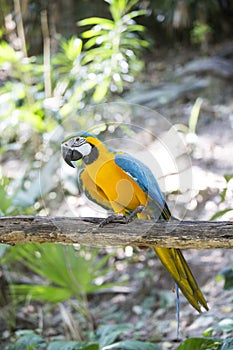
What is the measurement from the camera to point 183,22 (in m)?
6.26

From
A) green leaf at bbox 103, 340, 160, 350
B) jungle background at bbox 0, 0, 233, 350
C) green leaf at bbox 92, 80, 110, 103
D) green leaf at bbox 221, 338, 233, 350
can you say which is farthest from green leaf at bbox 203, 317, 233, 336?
green leaf at bbox 92, 80, 110, 103

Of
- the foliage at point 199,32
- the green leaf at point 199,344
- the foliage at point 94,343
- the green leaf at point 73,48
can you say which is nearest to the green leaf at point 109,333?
the foliage at point 94,343

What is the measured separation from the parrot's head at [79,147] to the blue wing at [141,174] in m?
0.09

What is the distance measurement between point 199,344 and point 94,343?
0.42 meters

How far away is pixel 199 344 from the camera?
6.47 feet

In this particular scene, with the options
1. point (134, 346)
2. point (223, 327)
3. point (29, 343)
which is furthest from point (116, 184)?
point (29, 343)

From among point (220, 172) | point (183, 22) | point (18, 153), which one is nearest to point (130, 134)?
point (220, 172)

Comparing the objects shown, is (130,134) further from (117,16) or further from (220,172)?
(220,172)

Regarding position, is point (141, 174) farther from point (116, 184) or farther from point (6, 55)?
point (6, 55)

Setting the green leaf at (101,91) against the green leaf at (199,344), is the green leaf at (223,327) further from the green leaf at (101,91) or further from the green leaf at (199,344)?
the green leaf at (101,91)

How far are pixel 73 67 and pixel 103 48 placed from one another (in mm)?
334

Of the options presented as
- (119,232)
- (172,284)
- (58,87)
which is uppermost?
(119,232)

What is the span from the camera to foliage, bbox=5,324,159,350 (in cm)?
221

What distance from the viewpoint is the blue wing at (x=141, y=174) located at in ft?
5.56
